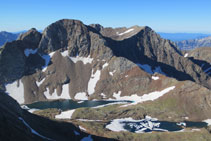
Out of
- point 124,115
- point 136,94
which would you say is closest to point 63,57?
point 136,94

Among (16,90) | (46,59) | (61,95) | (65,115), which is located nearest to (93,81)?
(61,95)

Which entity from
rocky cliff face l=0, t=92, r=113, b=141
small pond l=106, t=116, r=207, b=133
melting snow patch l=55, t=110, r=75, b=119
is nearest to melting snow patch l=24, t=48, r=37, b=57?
melting snow patch l=55, t=110, r=75, b=119

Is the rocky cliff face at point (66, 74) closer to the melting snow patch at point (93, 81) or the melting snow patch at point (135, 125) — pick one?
the melting snow patch at point (93, 81)

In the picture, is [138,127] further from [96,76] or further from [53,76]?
[53,76]

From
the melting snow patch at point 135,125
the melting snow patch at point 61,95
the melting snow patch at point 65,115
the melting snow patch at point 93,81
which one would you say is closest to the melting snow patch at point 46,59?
the melting snow patch at point 61,95

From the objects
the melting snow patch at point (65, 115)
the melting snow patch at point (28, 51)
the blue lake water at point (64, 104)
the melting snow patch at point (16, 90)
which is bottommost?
the blue lake water at point (64, 104)

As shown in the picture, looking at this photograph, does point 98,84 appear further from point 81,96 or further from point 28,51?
point 28,51

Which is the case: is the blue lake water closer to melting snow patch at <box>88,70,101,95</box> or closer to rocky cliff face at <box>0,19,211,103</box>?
rocky cliff face at <box>0,19,211,103</box>

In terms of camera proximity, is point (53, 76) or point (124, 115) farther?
point (53, 76)

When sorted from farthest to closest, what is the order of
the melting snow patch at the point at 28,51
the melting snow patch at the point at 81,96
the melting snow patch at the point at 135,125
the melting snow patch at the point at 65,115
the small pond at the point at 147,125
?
the melting snow patch at the point at 28,51 → the melting snow patch at the point at 81,96 → the melting snow patch at the point at 65,115 → the small pond at the point at 147,125 → the melting snow patch at the point at 135,125
